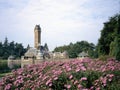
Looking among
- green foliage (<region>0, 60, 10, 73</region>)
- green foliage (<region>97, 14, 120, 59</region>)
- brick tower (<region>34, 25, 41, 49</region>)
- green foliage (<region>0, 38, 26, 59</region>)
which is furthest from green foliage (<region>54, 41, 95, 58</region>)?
green foliage (<region>97, 14, 120, 59</region>)

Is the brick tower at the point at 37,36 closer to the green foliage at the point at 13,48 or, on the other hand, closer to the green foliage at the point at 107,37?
the green foliage at the point at 13,48

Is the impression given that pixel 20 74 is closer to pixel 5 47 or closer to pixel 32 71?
pixel 32 71

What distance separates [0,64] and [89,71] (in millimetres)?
58796

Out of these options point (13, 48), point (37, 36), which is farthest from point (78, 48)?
point (13, 48)

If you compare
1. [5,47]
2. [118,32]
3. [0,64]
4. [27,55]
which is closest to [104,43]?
[118,32]

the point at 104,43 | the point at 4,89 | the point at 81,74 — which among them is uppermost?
the point at 104,43

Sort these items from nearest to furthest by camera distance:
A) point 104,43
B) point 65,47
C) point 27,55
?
point 104,43
point 27,55
point 65,47

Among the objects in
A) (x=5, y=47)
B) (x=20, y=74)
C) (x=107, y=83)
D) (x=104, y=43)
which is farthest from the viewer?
(x=5, y=47)

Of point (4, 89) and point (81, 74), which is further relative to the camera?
point (4, 89)

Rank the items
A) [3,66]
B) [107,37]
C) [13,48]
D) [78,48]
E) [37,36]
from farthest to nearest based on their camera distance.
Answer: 1. [13,48]
2. [78,48]
3. [37,36]
4. [3,66]
5. [107,37]

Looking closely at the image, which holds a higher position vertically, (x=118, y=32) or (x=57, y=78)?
(x=118, y=32)

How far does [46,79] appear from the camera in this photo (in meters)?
5.86

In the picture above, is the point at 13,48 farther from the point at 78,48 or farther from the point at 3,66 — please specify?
the point at 3,66

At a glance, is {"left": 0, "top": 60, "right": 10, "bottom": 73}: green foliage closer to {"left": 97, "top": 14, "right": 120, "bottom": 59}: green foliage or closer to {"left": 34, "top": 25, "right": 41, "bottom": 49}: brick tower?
{"left": 34, "top": 25, "right": 41, "bottom": 49}: brick tower
